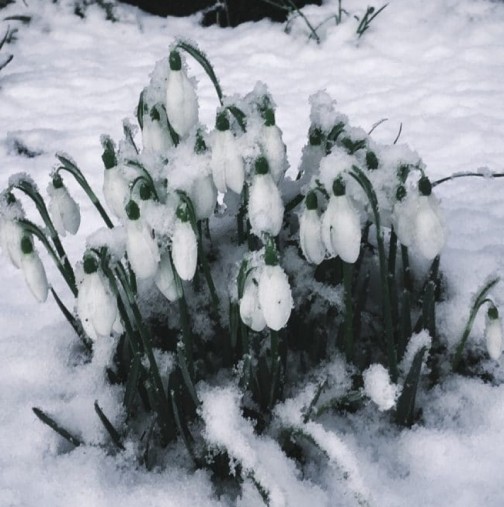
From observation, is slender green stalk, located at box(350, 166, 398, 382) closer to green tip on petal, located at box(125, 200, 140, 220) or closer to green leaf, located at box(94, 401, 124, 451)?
green tip on petal, located at box(125, 200, 140, 220)

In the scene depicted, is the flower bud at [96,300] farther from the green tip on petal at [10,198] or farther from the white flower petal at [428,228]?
the white flower petal at [428,228]

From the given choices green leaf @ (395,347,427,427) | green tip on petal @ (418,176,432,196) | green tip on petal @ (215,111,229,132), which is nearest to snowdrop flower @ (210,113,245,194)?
green tip on petal @ (215,111,229,132)

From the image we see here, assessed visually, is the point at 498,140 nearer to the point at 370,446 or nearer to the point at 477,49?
the point at 477,49

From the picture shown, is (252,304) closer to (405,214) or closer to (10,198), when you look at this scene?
(405,214)

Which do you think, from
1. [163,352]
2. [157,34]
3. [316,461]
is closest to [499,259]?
[316,461]

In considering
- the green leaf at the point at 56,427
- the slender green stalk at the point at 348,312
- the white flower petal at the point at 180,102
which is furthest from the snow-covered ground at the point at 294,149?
the white flower petal at the point at 180,102

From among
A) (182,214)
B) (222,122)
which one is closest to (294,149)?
(222,122)
